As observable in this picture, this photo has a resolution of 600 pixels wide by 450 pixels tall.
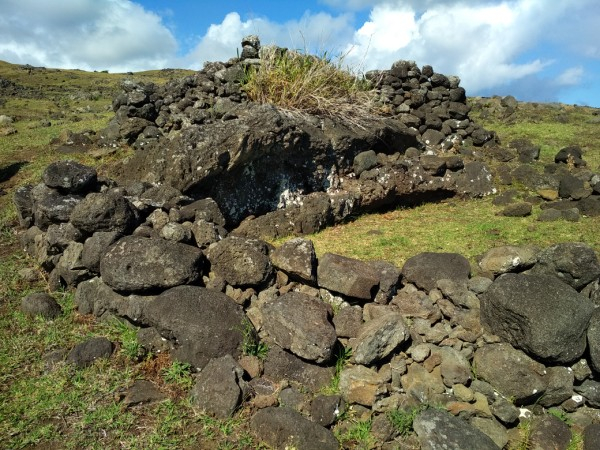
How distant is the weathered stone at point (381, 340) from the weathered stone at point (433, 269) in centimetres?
96

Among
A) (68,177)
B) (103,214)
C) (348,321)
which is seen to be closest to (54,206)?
(68,177)

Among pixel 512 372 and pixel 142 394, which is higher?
pixel 512 372

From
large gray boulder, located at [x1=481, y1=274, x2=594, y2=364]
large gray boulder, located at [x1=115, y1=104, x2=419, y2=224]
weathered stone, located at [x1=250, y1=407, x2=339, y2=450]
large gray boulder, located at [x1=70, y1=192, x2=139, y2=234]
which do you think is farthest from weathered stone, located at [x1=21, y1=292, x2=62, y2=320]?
large gray boulder, located at [x1=481, y1=274, x2=594, y2=364]

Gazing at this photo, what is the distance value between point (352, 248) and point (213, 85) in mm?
7654

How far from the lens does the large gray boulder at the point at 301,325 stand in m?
5.33

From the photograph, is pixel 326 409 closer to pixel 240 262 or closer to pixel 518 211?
pixel 240 262

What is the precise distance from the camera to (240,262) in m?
6.28

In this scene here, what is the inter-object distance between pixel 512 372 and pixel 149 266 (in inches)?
172

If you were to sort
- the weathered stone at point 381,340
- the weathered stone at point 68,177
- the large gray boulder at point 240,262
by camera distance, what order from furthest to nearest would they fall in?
the weathered stone at point 68,177, the large gray boulder at point 240,262, the weathered stone at point 381,340

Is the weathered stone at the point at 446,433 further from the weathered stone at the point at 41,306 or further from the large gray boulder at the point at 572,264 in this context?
the weathered stone at the point at 41,306

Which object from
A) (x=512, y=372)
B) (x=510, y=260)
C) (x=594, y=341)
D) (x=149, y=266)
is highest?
(x=510, y=260)

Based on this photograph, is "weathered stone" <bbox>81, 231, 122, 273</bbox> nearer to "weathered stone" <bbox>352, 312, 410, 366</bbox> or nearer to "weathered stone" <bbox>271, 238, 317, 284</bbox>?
"weathered stone" <bbox>271, 238, 317, 284</bbox>

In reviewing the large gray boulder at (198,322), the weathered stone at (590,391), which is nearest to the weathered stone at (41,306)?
the large gray boulder at (198,322)

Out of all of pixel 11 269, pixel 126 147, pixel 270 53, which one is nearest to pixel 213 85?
pixel 270 53
